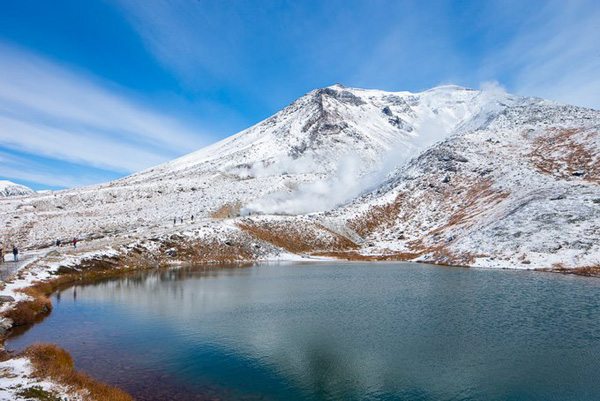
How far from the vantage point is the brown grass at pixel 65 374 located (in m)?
17.6

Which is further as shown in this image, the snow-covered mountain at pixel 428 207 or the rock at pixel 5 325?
the snow-covered mountain at pixel 428 207

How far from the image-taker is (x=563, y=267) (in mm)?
67062

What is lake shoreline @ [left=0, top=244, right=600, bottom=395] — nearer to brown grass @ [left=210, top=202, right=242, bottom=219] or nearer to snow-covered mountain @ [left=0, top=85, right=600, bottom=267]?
snow-covered mountain @ [left=0, top=85, right=600, bottom=267]

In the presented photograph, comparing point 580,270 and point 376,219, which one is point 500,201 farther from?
point 580,270

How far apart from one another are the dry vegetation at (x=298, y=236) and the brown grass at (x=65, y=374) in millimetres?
87737

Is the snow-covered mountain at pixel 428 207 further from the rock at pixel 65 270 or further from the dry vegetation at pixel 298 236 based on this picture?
the rock at pixel 65 270

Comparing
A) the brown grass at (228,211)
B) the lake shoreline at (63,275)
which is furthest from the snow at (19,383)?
the brown grass at (228,211)

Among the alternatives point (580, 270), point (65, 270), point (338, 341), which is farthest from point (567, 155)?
point (65, 270)

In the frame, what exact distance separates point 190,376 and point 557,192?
101169 mm

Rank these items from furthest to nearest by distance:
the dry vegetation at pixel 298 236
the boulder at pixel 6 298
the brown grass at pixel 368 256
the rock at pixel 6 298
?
1. the dry vegetation at pixel 298 236
2. the brown grass at pixel 368 256
3. the rock at pixel 6 298
4. the boulder at pixel 6 298

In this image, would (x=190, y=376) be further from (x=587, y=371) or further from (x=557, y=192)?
(x=557, y=192)

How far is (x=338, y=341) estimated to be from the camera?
2789cm

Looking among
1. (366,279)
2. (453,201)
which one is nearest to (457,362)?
(366,279)

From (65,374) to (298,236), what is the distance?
10355cm
